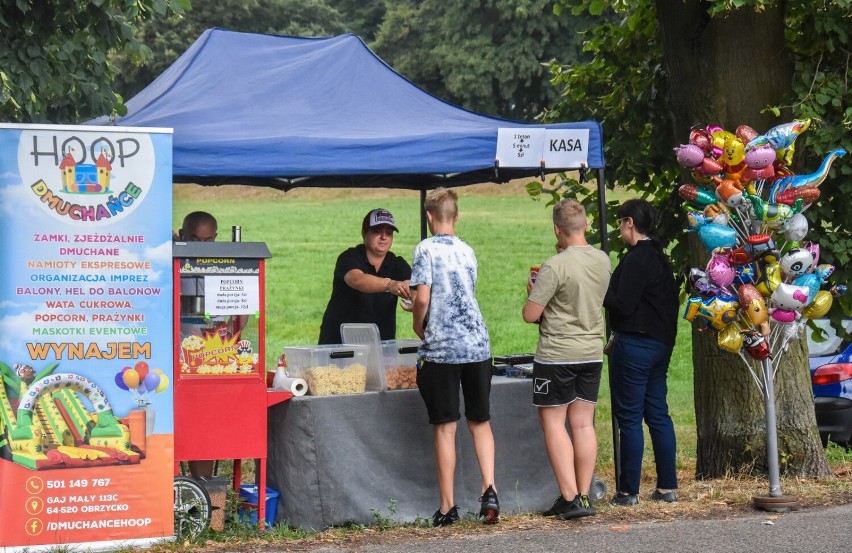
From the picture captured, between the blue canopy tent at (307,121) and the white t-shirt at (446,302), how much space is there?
627 mm

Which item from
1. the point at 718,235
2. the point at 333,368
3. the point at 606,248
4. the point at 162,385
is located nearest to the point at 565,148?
the point at 606,248

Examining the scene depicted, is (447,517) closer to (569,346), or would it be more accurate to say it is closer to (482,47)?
(569,346)

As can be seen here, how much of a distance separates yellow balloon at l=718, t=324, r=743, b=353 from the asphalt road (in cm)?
94

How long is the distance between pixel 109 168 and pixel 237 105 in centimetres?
160

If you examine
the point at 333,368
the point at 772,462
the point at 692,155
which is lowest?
the point at 772,462

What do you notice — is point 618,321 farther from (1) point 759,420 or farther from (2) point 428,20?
(2) point 428,20

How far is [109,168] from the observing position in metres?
5.77

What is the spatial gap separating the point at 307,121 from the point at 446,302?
5.21 feet

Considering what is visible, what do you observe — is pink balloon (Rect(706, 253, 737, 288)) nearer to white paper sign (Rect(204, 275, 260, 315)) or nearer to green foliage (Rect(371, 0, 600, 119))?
white paper sign (Rect(204, 275, 260, 315))

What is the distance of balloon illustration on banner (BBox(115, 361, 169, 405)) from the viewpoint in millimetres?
5828

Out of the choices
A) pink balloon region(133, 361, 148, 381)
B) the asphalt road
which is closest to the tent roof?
pink balloon region(133, 361, 148, 381)

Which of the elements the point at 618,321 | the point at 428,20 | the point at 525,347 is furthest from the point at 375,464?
the point at 428,20

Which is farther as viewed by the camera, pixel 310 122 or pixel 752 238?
pixel 310 122

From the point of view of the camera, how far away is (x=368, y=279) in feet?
23.6
